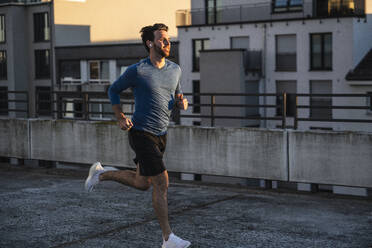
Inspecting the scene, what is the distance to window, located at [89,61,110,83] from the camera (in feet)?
192

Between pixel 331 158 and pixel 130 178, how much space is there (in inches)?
150

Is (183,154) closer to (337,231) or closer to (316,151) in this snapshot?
(316,151)

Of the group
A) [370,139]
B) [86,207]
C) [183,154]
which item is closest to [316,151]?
[370,139]

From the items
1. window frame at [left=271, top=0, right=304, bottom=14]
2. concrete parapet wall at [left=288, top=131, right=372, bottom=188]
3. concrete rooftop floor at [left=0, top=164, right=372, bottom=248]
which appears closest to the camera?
concrete rooftop floor at [left=0, top=164, right=372, bottom=248]

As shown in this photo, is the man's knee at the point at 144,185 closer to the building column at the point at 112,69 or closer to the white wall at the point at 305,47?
the white wall at the point at 305,47

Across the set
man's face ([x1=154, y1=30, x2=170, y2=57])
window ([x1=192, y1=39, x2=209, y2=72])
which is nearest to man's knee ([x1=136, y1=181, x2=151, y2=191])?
man's face ([x1=154, y1=30, x2=170, y2=57])

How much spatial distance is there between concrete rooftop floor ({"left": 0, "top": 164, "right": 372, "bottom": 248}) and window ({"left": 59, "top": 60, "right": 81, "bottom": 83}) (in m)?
51.3

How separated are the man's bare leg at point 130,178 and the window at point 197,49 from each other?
1769 inches

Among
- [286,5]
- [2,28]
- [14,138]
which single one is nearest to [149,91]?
[14,138]

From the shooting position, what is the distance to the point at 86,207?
827cm

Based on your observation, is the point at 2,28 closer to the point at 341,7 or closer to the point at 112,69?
the point at 112,69

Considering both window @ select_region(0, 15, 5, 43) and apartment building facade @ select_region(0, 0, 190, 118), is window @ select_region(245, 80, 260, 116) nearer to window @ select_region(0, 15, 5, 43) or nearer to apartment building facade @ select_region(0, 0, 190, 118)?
apartment building facade @ select_region(0, 0, 190, 118)

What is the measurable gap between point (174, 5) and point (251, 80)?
1710cm

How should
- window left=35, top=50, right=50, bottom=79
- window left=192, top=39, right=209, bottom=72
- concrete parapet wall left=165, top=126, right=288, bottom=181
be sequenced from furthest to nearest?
1. window left=35, top=50, right=50, bottom=79
2. window left=192, top=39, right=209, bottom=72
3. concrete parapet wall left=165, top=126, right=288, bottom=181
